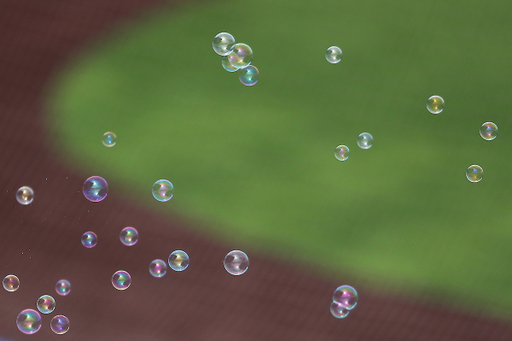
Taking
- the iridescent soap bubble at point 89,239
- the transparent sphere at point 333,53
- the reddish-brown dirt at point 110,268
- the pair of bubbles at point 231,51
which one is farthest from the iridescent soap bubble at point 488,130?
the iridescent soap bubble at point 89,239

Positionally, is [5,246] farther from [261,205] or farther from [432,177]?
[432,177]

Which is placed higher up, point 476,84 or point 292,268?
point 476,84

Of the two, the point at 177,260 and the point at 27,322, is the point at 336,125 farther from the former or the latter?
the point at 27,322

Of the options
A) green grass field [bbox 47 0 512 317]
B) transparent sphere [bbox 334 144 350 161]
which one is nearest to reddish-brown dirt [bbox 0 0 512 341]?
green grass field [bbox 47 0 512 317]

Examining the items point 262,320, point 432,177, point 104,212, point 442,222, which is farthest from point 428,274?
point 104,212

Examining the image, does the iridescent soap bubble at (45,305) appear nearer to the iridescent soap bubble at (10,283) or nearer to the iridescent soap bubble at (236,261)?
the iridescent soap bubble at (10,283)

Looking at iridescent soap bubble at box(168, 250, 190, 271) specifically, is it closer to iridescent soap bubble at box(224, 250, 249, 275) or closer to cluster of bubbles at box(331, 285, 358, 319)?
iridescent soap bubble at box(224, 250, 249, 275)
